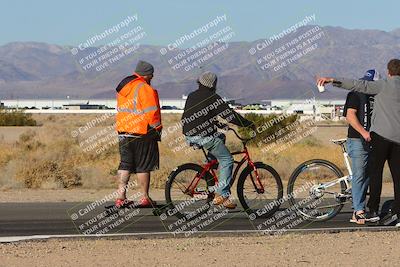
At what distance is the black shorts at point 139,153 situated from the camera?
1245 cm

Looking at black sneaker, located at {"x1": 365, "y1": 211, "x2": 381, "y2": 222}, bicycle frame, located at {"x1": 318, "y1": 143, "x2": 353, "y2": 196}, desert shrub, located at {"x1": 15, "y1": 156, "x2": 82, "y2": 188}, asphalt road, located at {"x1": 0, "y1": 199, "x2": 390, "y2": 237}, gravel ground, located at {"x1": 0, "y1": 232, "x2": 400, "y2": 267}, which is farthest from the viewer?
desert shrub, located at {"x1": 15, "y1": 156, "x2": 82, "y2": 188}

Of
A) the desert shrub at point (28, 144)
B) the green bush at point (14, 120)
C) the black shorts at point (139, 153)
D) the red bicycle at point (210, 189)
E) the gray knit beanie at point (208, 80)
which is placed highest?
the green bush at point (14, 120)

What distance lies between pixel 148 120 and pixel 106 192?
553 centimetres

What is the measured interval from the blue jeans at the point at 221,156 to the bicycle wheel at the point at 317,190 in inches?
33.0

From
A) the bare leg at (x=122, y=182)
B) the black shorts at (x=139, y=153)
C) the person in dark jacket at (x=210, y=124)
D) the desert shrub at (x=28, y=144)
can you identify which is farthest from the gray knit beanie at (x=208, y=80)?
the desert shrub at (x=28, y=144)

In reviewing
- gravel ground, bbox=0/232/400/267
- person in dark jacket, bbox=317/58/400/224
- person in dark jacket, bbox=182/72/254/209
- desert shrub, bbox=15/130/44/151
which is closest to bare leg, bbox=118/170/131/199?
person in dark jacket, bbox=182/72/254/209

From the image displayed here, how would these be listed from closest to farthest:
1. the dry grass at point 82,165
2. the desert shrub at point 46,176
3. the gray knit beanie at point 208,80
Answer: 1. the gray knit beanie at point 208,80
2. the desert shrub at point 46,176
3. the dry grass at point 82,165

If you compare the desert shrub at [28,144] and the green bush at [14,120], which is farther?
the green bush at [14,120]

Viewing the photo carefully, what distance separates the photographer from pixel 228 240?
1044 cm

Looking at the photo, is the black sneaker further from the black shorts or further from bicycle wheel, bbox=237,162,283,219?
the black shorts

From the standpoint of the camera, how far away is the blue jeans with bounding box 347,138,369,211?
11.8 m

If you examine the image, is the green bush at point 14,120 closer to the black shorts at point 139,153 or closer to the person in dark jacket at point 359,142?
the black shorts at point 139,153

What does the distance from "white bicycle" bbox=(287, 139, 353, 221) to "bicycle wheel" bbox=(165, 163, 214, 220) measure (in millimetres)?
1107

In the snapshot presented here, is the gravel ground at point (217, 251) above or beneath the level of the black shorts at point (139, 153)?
beneath
